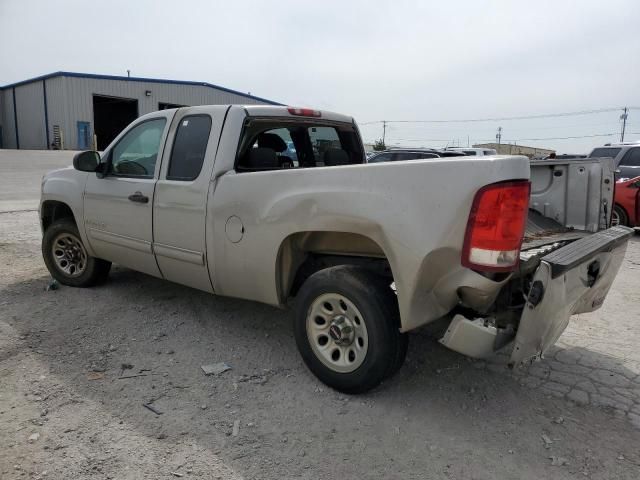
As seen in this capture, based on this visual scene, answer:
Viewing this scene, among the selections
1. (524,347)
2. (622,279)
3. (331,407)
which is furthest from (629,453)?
(622,279)

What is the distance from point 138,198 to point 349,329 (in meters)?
2.31

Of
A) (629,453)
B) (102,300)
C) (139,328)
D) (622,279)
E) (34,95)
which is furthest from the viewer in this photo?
(34,95)

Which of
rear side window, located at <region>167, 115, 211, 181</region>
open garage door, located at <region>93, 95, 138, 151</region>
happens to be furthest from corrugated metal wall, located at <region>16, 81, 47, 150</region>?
rear side window, located at <region>167, 115, 211, 181</region>

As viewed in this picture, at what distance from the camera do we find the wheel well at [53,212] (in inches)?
215

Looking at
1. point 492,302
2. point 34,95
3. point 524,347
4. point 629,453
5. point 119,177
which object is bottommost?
point 629,453

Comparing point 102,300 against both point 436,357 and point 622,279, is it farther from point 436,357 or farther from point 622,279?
point 622,279

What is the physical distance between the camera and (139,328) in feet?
14.3

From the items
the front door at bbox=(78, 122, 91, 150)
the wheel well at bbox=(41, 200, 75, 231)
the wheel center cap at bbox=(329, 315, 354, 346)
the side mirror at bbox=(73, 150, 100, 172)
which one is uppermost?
the front door at bbox=(78, 122, 91, 150)

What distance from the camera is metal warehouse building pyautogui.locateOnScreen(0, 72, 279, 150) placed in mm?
33531

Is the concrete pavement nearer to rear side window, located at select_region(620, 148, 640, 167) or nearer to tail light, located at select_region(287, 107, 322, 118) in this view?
tail light, located at select_region(287, 107, 322, 118)

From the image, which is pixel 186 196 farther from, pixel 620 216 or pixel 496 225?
pixel 620 216

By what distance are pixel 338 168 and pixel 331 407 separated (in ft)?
4.92

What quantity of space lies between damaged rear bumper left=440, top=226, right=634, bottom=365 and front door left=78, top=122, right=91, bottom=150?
36554 millimetres

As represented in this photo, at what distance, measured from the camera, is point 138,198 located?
4301mm
